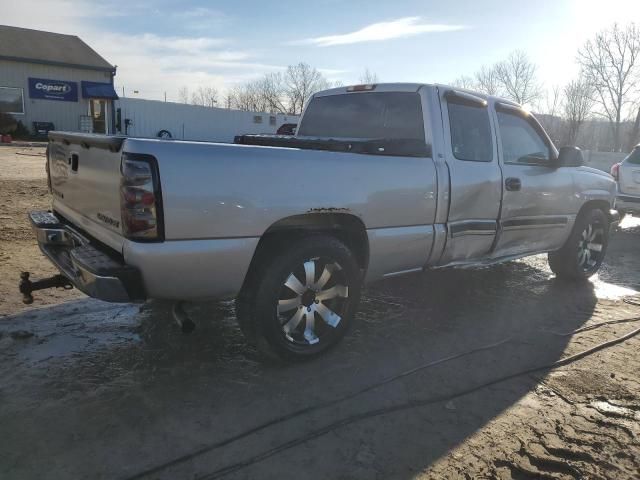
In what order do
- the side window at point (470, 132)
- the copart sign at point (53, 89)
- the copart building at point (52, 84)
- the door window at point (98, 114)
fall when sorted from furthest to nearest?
the door window at point (98, 114)
the copart sign at point (53, 89)
the copart building at point (52, 84)
the side window at point (470, 132)

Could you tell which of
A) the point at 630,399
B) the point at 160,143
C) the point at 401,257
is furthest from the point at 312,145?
the point at 630,399

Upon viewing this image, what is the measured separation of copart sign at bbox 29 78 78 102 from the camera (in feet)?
94.4

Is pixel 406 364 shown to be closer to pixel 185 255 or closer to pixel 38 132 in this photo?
pixel 185 255

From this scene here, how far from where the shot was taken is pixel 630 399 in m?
3.21

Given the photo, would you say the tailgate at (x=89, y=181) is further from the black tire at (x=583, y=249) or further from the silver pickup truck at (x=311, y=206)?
the black tire at (x=583, y=249)

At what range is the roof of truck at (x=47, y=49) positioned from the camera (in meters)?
28.6

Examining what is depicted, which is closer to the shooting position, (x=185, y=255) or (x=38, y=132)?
(x=185, y=255)

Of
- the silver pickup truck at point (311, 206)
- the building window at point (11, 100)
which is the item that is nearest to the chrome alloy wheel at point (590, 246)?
the silver pickup truck at point (311, 206)

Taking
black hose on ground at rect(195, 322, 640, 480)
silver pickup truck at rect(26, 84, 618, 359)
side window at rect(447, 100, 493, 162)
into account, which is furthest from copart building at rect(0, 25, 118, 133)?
black hose on ground at rect(195, 322, 640, 480)

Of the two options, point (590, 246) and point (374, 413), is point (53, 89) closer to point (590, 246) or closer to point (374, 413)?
point (590, 246)

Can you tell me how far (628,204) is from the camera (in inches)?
388

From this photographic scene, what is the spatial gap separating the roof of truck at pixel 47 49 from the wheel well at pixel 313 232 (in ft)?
103

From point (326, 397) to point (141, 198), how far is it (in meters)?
1.60

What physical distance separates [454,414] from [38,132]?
104 ft
